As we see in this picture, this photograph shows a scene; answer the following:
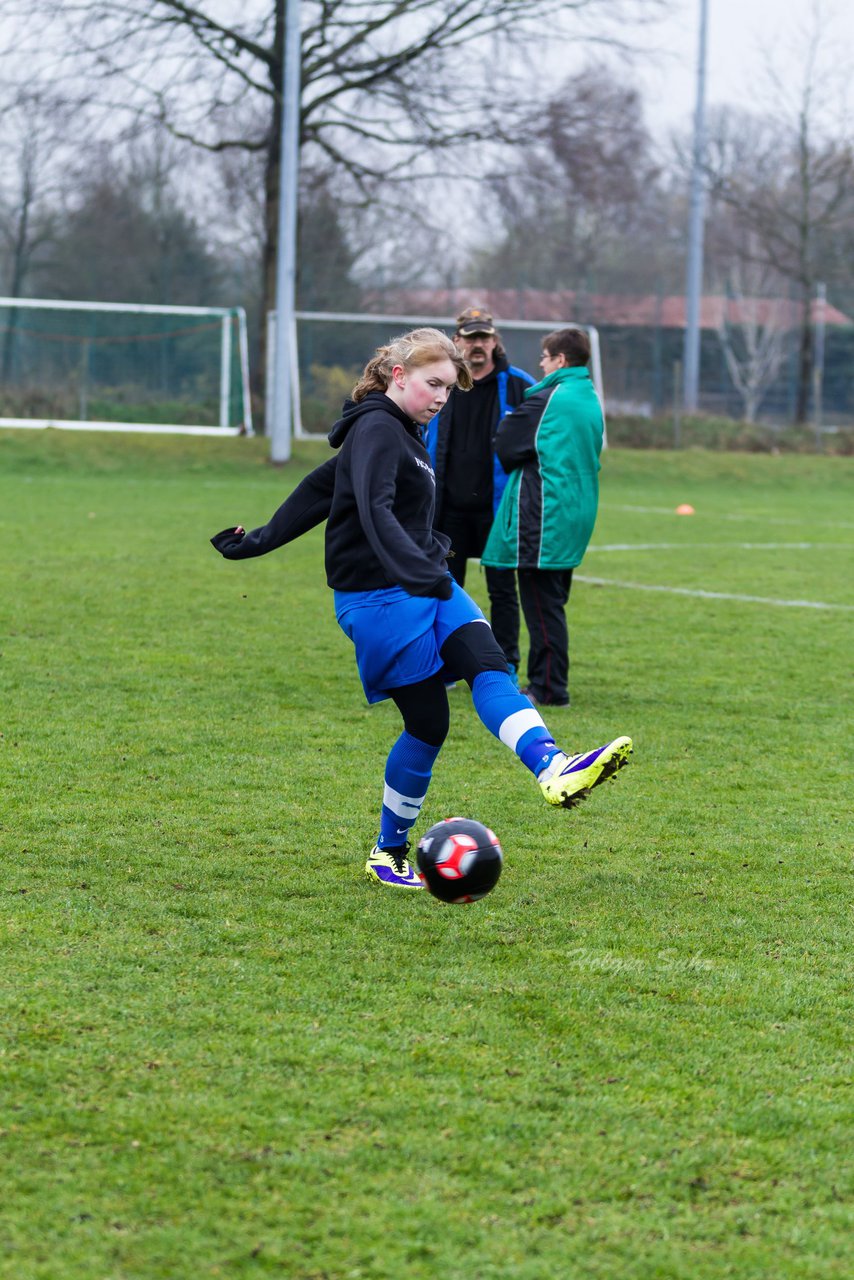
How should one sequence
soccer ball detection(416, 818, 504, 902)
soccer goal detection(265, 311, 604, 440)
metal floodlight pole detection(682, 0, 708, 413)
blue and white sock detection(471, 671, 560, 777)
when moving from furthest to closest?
metal floodlight pole detection(682, 0, 708, 413) → soccer goal detection(265, 311, 604, 440) → blue and white sock detection(471, 671, 560, 777) → soccer ball detection(416, 818, 504, 902)

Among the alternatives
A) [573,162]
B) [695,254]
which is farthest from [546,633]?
[695,254]

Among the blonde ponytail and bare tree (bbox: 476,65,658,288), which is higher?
bare tree (bbox: 476,65,658,288)

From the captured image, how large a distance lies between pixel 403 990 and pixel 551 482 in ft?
13.5

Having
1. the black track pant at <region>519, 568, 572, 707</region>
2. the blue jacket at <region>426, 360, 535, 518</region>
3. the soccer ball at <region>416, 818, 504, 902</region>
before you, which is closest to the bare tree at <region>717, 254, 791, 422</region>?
the blue jacket at <region>426, 360, 535, 518</region>

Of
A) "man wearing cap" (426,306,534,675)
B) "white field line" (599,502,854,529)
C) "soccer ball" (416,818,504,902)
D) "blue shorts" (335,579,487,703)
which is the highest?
"man wearing cap" (426,306,534,675)

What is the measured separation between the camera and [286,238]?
71.1ft

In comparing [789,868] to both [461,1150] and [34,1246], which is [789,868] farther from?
[34,1246]

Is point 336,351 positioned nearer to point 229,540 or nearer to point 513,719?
point 229,540

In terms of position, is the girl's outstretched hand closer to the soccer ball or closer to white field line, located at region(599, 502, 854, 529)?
the soccer ball

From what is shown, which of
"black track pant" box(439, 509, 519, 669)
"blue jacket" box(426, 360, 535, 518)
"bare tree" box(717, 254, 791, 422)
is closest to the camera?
"blue jacket" box(426, 360, 535, 518)

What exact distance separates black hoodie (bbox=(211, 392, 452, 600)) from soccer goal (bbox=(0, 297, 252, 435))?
2045 cm

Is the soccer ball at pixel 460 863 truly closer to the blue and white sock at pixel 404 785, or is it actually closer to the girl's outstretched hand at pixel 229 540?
the blue and white sock at pixel 404 785

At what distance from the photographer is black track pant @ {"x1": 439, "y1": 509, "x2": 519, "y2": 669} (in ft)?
25.8

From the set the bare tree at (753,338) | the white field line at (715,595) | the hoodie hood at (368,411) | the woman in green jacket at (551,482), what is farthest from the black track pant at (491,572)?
the bare tree at (753,338)
